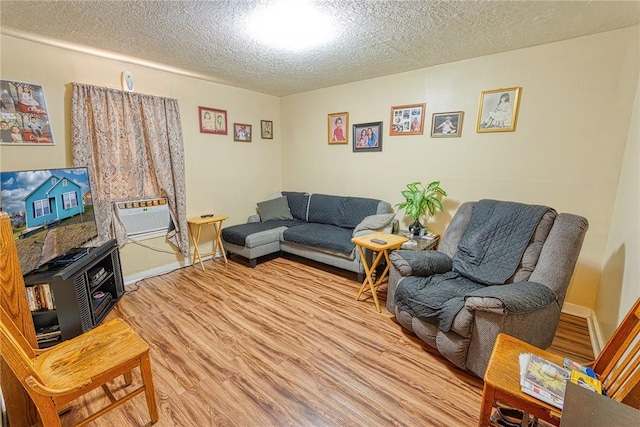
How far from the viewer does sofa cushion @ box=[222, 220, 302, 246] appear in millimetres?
3564

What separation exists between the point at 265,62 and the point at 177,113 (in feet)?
4.14

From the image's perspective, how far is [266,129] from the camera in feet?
14.7

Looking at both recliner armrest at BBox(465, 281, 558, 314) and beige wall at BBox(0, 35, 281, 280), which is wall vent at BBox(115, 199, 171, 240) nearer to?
beige wall at BBox(0, 35, 281, 280)

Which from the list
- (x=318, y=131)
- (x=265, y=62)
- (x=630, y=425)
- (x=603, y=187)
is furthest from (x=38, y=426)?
(x=603, y=187)

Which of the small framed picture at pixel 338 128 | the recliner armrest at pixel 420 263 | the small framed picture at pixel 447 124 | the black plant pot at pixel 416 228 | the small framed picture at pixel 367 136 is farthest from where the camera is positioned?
the small framed picture at pixel 338 128

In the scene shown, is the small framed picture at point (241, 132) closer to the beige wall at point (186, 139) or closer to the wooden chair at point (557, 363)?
the beige wall at point (186, 139)

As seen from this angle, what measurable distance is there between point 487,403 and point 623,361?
22.0 inches

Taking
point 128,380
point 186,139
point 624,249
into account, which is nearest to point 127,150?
point 186,139

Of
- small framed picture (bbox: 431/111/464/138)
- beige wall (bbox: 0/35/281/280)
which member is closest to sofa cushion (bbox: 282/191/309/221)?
beige wall (bbox: 0/35/281/280)

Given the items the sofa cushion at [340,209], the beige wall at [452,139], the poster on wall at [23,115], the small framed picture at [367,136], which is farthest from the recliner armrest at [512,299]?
the poster on wall at [23,115]

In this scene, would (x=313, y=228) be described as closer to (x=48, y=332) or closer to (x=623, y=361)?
(x=48, y=332)

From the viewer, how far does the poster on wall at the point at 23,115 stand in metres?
2.25

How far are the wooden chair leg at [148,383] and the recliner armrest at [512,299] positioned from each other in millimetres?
1839

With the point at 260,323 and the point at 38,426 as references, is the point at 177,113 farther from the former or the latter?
the point at 38,426
